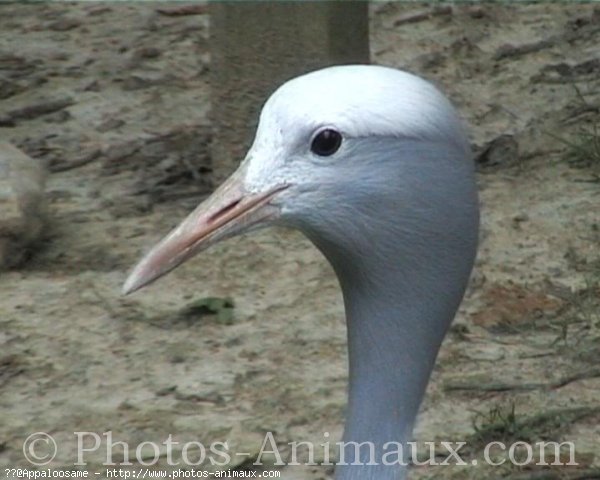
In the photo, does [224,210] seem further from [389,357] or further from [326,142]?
[389,357]

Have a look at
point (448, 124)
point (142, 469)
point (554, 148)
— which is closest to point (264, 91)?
point (554, 148)

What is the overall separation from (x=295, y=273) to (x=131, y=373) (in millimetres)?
722

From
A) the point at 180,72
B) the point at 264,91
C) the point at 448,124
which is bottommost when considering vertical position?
the point at 180,72

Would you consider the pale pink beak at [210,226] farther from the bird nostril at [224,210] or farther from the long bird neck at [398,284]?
the long bird neck at [398,284]

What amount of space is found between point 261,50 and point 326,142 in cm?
271

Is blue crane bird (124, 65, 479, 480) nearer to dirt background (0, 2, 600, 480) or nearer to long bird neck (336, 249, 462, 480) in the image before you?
long bird neck (336, 249, 462, 480)

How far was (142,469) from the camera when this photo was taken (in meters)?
4.42

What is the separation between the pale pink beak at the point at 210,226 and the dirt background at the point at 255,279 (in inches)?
59.7

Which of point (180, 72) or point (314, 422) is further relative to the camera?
point (180, 72)

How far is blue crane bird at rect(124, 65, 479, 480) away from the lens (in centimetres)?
292

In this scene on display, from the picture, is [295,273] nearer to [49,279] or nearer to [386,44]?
[49,279]

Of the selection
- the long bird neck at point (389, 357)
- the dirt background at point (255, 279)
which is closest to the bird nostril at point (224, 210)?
the long bird neck at point (389, 357)

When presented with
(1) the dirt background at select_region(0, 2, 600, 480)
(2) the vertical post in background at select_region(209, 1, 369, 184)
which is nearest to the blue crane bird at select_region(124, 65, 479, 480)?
(1) the dirt background at select_region(0, 2, 600, 480)

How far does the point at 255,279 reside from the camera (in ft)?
17.4
